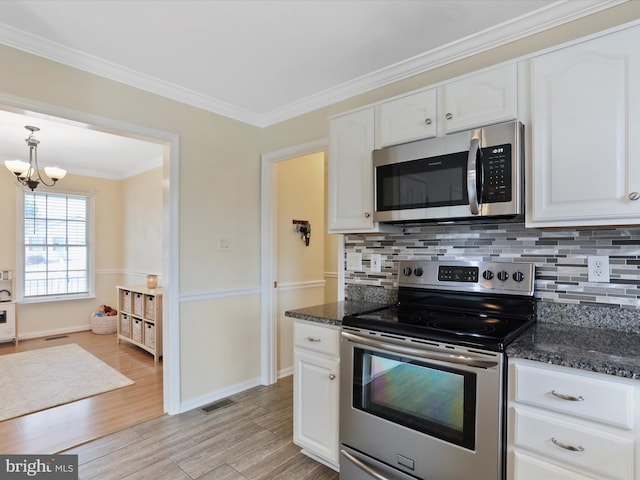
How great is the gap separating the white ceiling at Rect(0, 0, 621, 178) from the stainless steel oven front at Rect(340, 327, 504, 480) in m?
1.62

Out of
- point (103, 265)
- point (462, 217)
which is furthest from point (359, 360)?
point (103, 265)

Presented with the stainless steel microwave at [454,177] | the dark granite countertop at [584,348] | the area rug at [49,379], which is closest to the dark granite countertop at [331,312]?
the stainless steel microwave at [454,177]

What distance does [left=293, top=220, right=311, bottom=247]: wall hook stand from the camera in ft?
12.3

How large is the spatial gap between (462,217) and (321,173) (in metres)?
2.52

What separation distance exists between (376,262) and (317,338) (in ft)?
2.36

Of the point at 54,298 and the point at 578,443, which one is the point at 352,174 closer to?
the point at 578,443

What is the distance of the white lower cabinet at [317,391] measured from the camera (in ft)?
6.36

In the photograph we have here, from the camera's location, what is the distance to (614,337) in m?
1.48

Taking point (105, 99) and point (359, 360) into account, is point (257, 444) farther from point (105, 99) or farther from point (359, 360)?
point (105, 99)

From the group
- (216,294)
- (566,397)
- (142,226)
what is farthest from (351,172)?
(142,226)

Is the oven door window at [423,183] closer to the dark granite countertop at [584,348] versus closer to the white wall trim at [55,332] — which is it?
the dark granite countertop at [584,348]

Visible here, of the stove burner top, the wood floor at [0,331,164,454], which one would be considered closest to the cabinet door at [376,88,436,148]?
the stove burner top

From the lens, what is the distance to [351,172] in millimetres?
2186

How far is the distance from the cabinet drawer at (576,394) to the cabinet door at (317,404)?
904 mm
